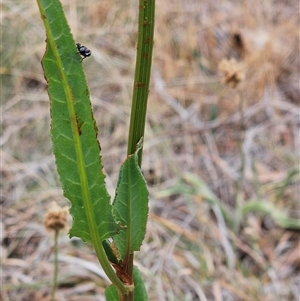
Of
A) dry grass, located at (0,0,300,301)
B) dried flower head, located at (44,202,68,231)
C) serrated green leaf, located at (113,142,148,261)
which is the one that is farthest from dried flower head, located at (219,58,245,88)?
serrated green leaf, located at (113,142,148,261)

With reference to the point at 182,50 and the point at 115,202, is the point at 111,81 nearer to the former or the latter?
the point at 182,50

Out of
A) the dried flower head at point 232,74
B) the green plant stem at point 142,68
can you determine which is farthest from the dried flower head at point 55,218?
the dried flower head at point 232,74

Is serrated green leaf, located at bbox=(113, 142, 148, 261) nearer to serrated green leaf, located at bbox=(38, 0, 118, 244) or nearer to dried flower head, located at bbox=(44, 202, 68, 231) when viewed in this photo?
serrated green leaf, located at bbox=(38, 0, 118, 244)

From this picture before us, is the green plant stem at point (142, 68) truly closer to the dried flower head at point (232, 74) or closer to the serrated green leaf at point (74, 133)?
the serrated green leaf at point (74, 133)

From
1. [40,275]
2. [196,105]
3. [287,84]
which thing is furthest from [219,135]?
[40,275]

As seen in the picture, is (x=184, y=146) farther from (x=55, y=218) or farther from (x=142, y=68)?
(x=142, y=68)

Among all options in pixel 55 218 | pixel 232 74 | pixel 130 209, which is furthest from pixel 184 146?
pixel 130 209
